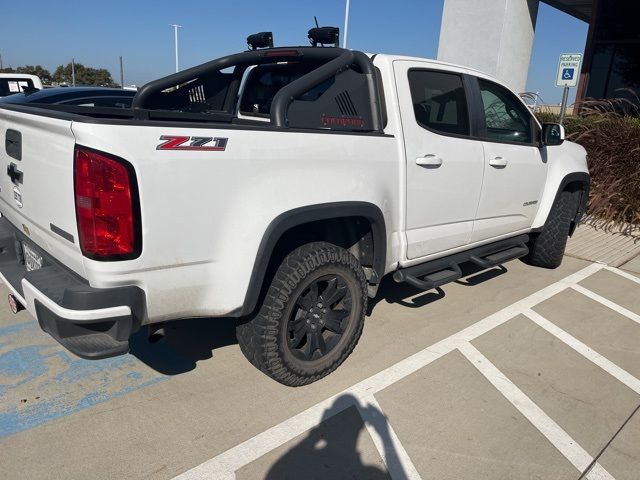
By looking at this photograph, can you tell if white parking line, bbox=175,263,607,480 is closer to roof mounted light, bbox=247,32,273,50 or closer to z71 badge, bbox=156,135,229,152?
z71 badge, bbox=156,135,229,152

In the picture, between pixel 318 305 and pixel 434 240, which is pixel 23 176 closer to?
pixel 318 305

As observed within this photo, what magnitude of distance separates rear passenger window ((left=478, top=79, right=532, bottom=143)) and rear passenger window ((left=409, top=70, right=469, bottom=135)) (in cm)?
31

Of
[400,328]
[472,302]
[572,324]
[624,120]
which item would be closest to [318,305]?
[400,328]

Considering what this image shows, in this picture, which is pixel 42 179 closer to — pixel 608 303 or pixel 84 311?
pixel 84 311

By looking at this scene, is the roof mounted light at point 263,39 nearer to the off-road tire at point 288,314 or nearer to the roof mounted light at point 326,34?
the roof mounted light at point 326,34

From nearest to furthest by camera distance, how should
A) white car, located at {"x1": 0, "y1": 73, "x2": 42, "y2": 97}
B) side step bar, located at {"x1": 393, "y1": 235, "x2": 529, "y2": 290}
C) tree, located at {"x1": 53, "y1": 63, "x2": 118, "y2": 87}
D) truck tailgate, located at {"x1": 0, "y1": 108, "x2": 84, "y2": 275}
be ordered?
truck tailgate, located at {"x1": 0, "y1": 108, "x2": 84, "y2": 275} < side step bar, located at {"x1": 393, "y1": 235, "x2": 529, "y2": 290} < white car, located at {"x1": 0, "y1": 73, "x2": 42, "y2": 97} < tree, located at {"x1": 53, "y1": 63, "x2": 118, "y2": 87}

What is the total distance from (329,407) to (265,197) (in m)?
1.24

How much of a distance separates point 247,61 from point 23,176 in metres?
1.91

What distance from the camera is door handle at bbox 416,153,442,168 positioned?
3240 millimetres

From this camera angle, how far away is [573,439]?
104 inches

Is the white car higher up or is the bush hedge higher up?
the white car

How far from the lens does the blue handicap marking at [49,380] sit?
2.60 m

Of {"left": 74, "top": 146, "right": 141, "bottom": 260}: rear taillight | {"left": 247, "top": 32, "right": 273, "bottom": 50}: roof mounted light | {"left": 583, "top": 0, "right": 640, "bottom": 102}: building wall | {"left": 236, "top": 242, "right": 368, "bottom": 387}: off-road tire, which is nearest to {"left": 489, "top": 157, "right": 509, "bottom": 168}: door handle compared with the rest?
{"left": 236, "top": 242, "right": 368, "bottom": 387}: off-road tire

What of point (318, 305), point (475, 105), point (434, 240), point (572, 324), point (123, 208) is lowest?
point (572, 324)
